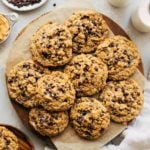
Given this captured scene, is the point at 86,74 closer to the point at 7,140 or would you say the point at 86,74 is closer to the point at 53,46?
the point at 53,46

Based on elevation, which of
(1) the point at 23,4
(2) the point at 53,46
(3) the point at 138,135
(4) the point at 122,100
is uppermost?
(1) the point at 23,4

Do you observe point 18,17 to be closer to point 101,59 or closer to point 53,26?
point 53,26

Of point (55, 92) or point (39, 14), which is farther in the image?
point (39, 14)

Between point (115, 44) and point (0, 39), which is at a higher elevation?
point (0, 39)

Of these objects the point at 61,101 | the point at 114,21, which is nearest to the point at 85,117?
the point at 61,101

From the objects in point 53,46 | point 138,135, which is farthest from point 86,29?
point 138,135

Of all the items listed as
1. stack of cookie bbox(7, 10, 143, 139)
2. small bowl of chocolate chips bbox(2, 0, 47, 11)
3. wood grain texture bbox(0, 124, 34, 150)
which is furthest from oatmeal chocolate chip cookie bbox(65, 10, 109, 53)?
wood grain texture bbox(0, 124, 34, 150)
